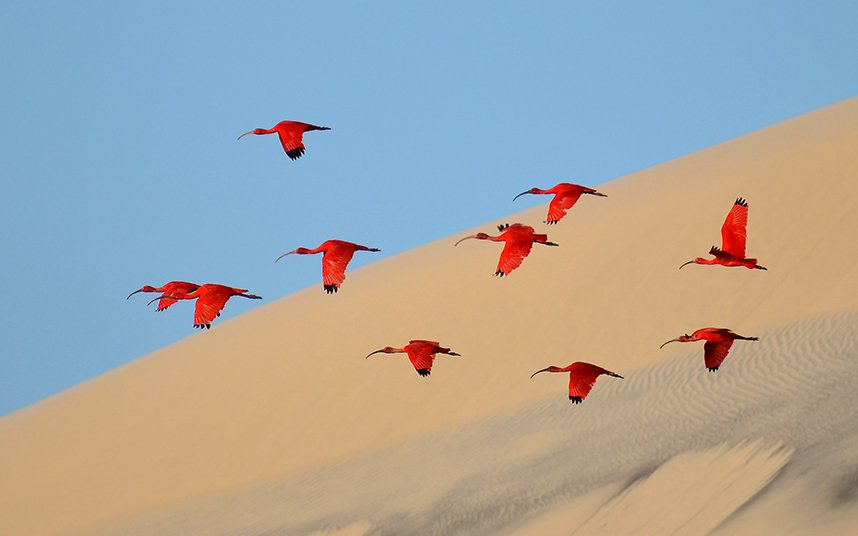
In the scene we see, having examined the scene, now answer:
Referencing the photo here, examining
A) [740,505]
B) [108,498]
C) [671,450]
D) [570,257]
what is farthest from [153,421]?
[740,505]

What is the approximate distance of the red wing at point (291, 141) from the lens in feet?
45.2

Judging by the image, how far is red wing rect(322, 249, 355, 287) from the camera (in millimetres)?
13406

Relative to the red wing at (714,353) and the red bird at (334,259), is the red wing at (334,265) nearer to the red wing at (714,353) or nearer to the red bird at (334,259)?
the red bird at (334,259)

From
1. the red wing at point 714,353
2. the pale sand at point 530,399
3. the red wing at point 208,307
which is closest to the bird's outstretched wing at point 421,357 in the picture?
the red wing at point 208,307

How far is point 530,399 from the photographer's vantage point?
73.0ft

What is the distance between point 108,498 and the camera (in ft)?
79.3

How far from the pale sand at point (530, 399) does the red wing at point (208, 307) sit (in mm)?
5309

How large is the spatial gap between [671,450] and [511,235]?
202 inches

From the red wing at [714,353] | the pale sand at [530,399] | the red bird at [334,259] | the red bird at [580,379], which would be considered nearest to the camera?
the red bird at [334,259]

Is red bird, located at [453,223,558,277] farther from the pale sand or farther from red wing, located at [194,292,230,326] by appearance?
the pale sand

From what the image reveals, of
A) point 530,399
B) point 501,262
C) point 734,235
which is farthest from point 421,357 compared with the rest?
point 530,399

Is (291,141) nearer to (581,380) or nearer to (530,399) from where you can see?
(581,380)

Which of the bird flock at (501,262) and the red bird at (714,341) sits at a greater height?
the bird flock at (501,262)

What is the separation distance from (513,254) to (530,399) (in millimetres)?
8314
